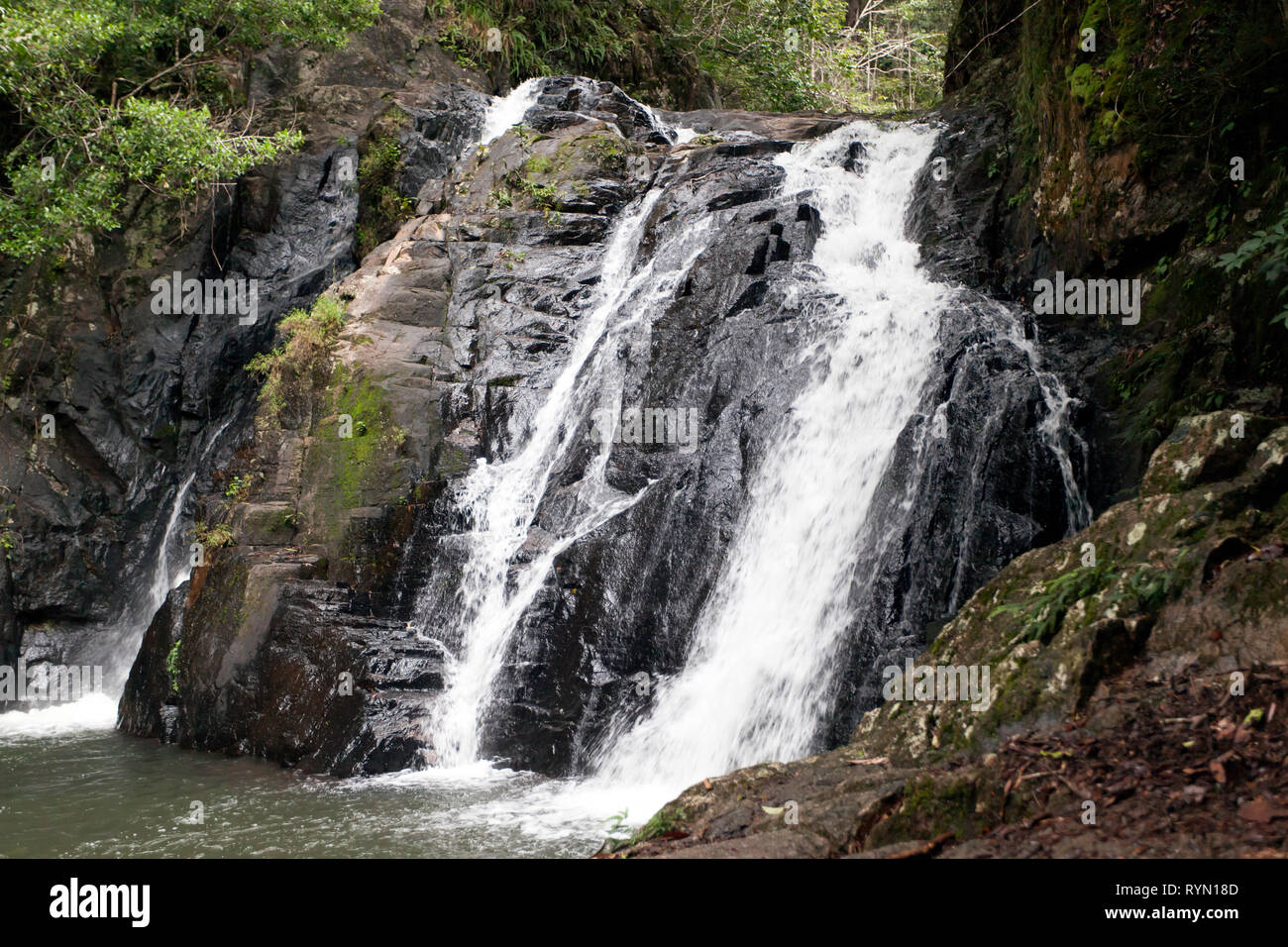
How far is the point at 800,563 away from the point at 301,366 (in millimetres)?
6726

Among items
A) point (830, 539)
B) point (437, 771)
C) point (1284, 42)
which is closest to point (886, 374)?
point (830, 539)

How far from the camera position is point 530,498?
33.1 ft

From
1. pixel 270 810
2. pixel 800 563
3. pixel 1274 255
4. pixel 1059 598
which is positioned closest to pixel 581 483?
pixel 800 563

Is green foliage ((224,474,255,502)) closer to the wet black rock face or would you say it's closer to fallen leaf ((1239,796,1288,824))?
the wet black rock face

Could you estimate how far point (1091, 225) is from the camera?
8789 mm

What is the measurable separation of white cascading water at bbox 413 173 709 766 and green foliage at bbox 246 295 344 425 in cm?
247

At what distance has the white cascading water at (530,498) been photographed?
8.98 meters

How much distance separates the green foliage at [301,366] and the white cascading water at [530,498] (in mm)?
2470

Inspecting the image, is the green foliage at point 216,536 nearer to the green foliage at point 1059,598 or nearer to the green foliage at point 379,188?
the green foliage at point 379,188

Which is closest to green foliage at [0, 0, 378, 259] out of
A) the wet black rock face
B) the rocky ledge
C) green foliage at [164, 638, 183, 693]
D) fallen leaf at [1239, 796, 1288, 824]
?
the wet black rock face

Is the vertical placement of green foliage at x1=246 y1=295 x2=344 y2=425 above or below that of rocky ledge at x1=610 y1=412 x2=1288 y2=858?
above

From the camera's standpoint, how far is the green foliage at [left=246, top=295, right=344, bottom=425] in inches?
444

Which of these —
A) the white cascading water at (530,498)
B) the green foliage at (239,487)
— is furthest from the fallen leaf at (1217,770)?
the green foliage at (239,487)
